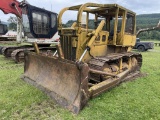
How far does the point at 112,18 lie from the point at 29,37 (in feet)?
15.7

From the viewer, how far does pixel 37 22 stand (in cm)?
931

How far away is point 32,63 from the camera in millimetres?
5395

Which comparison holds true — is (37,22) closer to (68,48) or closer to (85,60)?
(68,48)

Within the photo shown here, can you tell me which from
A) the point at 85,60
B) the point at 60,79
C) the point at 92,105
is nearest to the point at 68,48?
the point at 85,60

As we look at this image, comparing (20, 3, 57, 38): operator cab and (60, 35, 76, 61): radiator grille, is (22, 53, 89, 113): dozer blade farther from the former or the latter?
(20, 3, 57, 38): operator cab

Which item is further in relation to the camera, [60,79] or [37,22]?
[37,22]

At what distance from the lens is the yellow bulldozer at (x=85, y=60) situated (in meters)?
3.77

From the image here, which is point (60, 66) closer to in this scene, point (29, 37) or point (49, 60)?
point (49, 60)

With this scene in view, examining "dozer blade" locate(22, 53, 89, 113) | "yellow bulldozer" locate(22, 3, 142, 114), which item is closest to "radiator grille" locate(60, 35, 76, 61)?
"yellow bulldozer" locate(22, 3, 142, 114)

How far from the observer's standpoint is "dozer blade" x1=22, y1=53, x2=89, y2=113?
358cm

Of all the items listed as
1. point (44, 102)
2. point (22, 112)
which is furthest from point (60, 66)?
point (22, 112)

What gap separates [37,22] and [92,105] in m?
6.66

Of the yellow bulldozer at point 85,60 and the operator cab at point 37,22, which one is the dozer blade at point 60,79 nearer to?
the yellow bulldozer at point 85,60

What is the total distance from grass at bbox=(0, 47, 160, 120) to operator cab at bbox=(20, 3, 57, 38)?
454cm
